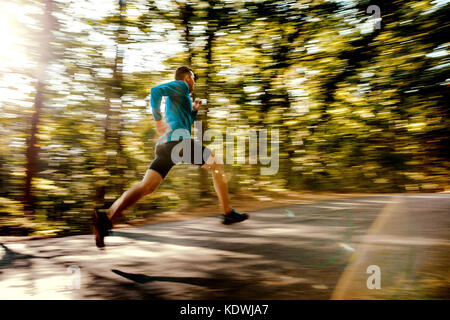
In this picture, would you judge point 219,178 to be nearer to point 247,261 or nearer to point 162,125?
point 162,125

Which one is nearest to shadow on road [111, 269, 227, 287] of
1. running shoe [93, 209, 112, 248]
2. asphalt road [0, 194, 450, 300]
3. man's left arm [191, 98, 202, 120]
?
asphalt road [0, 194, 450, 300]

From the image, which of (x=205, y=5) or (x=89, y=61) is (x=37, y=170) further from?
(x=205, y=5)

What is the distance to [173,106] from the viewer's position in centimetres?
331

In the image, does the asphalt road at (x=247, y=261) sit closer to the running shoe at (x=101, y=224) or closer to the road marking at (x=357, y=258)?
the road marking at (x=357, y=258)

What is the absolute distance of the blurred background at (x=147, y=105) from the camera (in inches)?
327

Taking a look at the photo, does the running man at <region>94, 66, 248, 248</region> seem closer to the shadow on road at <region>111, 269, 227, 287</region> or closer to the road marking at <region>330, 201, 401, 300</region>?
the shadow on road at <region>111, 269, 227, 287</region>

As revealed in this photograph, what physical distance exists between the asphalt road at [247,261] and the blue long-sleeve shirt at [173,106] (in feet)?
4.13

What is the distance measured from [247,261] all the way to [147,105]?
7244mm

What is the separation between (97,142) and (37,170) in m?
1.76

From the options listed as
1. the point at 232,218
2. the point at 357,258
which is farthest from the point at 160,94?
the point at 357,258

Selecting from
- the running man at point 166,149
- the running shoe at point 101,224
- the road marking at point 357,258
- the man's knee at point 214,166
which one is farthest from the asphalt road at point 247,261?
the man's knee at point 214,166
